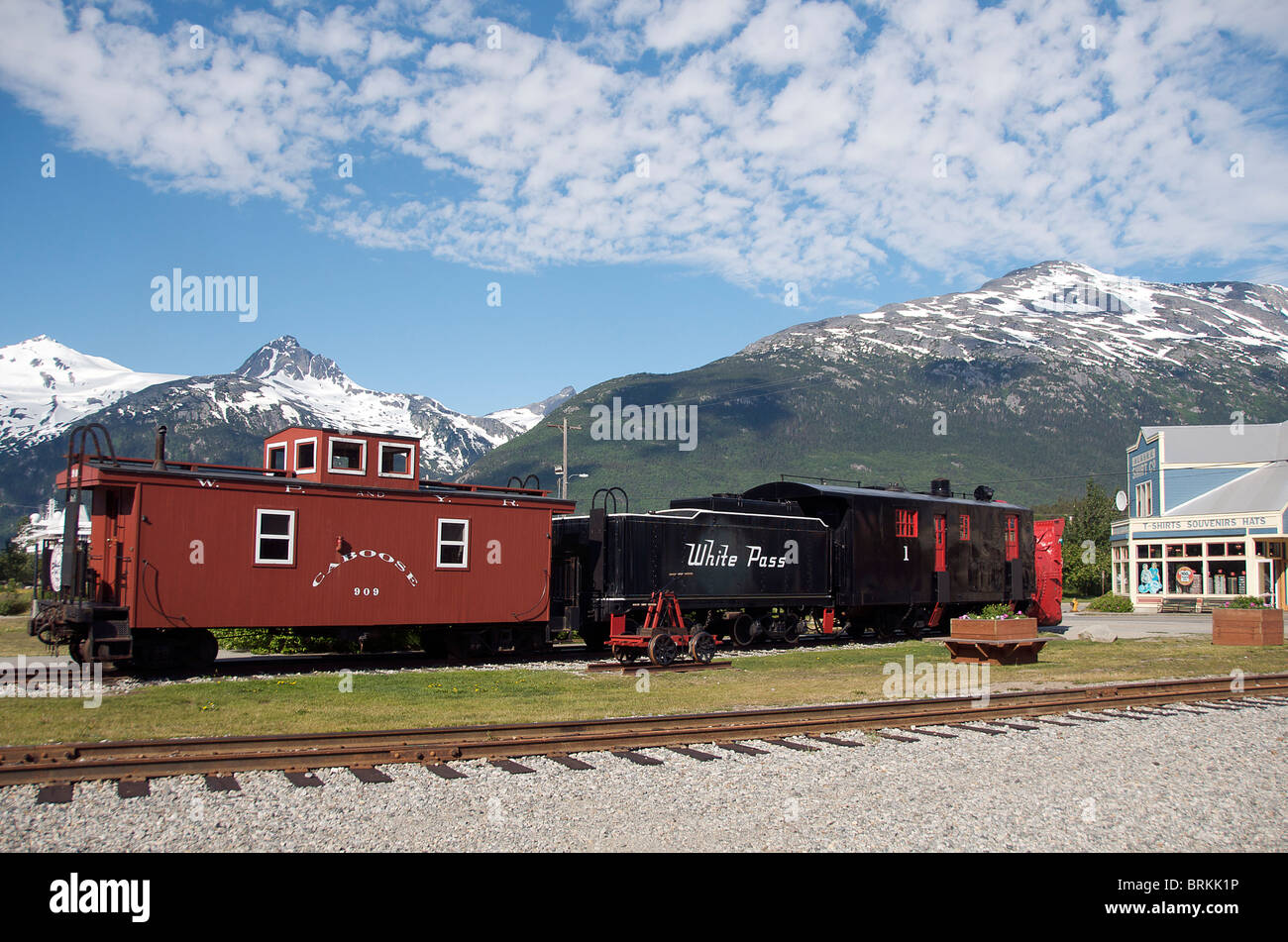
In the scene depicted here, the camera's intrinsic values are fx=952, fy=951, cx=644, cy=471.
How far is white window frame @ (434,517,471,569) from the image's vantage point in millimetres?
19562

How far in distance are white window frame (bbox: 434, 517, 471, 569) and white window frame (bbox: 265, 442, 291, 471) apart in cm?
339

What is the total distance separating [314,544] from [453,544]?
284cm

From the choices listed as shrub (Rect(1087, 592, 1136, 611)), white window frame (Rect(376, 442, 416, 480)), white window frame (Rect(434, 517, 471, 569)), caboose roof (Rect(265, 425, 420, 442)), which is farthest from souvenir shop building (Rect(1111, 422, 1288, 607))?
caboose roof (Rect(265, 425, 420, 442))

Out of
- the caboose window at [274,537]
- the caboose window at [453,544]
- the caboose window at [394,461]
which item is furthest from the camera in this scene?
the caboose window at [453,544]

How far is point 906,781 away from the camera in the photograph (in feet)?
28.5

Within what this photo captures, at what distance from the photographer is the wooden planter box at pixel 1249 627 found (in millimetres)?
23578

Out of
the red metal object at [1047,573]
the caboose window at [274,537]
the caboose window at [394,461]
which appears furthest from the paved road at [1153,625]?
the caboose window at [274,537]

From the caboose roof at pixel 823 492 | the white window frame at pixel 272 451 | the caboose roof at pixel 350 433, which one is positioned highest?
the caboose roof at pixel 350 433

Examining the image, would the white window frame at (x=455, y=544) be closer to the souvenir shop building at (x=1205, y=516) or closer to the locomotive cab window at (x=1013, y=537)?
the locomotive cab window at (x=1013, y=537)

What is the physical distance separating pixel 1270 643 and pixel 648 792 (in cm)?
2195

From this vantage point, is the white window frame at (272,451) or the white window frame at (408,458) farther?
the white window frame at (272,451)

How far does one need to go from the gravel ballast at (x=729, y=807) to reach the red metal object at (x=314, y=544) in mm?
9400
